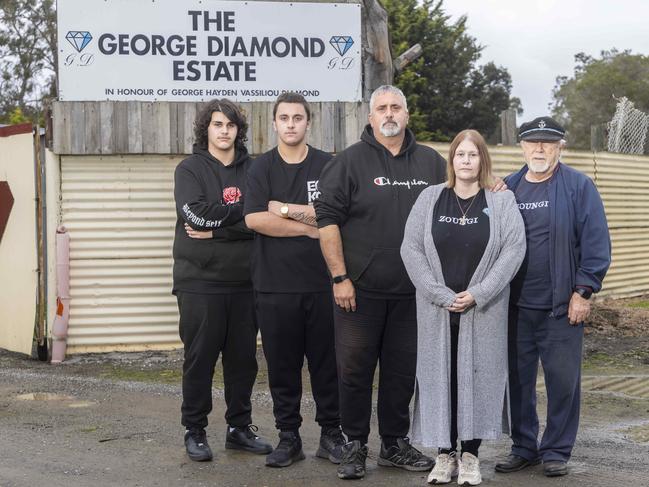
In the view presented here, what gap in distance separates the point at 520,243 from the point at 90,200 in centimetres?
518

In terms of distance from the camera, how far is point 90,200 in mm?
9695

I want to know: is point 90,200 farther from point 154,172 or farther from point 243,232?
point 243,232

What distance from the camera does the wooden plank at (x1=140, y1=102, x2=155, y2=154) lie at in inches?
380

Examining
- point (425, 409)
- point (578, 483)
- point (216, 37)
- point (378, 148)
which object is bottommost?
point (578, 483)

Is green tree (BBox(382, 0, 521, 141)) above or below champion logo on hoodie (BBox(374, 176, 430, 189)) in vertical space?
above

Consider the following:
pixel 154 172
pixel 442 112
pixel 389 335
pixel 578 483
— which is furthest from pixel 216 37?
pixel 442 112

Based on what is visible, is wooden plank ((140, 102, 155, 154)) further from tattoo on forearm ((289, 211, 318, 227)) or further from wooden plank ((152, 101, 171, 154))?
tattoo on forearm ((289, 211, 318, 227))

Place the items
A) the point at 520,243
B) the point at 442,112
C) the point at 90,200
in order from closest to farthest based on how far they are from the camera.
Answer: the point at 520,243 → the point at 90,200 → the point at 442,112

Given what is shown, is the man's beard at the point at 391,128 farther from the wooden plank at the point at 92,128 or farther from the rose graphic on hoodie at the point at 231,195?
the wooden plank at the point at 92,128

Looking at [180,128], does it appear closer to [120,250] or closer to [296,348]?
[120,250]

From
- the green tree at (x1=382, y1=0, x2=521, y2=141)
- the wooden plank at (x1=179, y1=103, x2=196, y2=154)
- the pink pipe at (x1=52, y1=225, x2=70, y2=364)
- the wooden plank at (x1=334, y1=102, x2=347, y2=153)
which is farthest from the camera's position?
the green tree at (x1=382, y1=0, x2=521, y2=141)

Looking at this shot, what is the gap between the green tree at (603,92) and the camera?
188ft

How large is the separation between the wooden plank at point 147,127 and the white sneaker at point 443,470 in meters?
4.98

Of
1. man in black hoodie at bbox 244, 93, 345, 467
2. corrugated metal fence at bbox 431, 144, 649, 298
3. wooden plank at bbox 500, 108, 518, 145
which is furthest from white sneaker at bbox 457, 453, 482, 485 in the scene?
corrugated metal fence at bbox 431, 144, 649, 298
